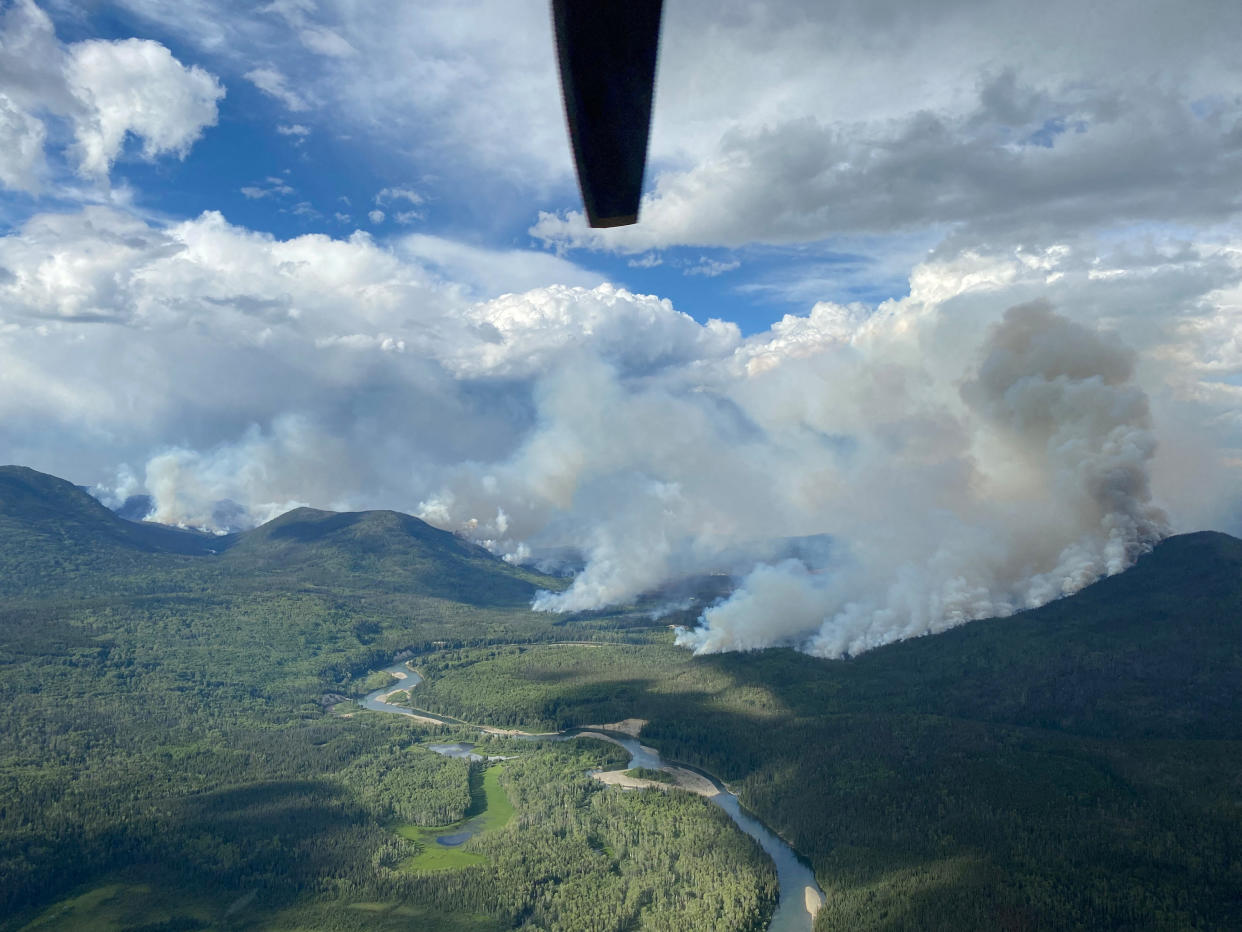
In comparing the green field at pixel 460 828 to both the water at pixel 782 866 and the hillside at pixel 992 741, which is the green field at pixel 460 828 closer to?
the water at pixel 782 866

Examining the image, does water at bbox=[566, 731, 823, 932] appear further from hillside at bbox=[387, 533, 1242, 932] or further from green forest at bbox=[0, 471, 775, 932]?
green forest at bbox=[0, 471, 775, 932]

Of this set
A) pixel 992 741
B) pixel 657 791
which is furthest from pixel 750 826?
pixel 992 741

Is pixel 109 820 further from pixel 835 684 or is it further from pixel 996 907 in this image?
pixel 835 684

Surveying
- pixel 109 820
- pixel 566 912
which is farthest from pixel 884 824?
pixel 109 820

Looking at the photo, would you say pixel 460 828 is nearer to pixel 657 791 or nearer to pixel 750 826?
pixel 657 791

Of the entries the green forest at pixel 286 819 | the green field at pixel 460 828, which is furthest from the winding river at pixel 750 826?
the green field at pixel 460 828

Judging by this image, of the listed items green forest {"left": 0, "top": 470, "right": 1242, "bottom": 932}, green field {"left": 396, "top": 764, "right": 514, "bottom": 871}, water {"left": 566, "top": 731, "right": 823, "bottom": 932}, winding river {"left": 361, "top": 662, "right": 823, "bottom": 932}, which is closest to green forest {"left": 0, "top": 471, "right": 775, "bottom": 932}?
green forest {"left": 0, "top": 470, "right": 1242, "bottom": 932}
